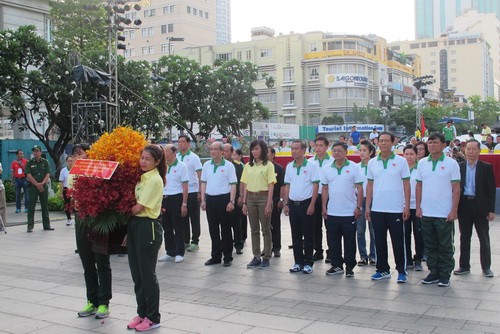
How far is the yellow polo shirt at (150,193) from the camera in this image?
5.16 m

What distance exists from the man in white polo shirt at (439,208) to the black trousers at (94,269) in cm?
379

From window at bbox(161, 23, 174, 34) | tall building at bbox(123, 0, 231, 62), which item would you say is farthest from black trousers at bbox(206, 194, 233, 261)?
window at bbox(161, 23, 174, 34)

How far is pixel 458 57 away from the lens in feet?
438

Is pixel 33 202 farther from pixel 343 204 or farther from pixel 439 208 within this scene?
pixel 439 208

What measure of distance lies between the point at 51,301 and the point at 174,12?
275 feet

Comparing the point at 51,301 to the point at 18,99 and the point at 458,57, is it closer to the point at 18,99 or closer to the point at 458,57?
the point at 18,99

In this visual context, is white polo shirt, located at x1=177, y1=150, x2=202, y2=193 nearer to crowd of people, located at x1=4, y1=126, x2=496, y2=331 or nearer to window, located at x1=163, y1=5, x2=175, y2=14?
crowd of people, located at x1=4, y1=126, x2=496, y2=331

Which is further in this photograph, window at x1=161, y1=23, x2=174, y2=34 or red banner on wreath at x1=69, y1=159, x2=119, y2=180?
window at x1=161, y1=23, x2=174, y2=34

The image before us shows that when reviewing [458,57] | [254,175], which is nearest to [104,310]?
[254,175]

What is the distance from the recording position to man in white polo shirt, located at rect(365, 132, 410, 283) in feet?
23.2

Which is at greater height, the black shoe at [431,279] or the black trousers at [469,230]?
the black trousers at [469,230]

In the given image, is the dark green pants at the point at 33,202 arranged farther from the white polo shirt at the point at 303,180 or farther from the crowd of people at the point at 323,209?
the white polo shirt at the point at 303,180

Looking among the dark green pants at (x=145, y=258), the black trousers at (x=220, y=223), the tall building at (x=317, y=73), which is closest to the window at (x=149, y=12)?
the tall building at (x=317, y=73)

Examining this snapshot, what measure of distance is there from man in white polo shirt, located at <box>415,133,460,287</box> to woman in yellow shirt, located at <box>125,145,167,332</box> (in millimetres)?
3419
